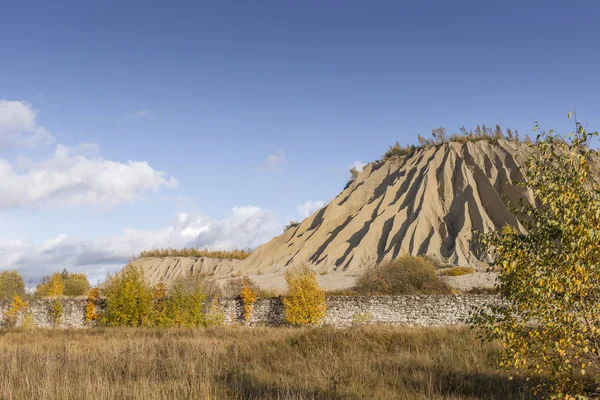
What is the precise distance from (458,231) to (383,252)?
7.42 metres

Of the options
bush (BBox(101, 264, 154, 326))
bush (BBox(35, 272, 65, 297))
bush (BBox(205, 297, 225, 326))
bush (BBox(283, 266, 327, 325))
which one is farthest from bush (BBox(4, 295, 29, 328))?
bush (BBox(283, 266, 327, 325))

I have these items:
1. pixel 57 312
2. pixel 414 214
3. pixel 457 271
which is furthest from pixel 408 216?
pixel 57 312

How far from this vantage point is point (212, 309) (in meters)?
28.9

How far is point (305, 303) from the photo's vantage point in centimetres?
2761

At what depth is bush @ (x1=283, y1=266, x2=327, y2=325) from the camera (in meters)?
27.5

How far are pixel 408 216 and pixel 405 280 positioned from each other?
1768cm

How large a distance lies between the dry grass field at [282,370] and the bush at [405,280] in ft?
60.2

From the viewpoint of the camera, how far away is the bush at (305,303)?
2745 centimetres

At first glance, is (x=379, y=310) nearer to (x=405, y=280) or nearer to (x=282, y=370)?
(x=405, y=280)

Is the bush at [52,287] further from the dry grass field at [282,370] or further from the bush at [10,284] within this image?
the dry grass field at [282,370]

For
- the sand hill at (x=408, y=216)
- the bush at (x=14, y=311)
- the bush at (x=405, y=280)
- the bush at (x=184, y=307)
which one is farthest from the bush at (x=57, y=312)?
the bush at (x=405, y=280)

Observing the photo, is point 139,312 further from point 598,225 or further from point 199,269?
point 199,269

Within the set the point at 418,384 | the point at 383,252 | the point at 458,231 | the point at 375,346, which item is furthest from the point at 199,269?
the point at 418,384

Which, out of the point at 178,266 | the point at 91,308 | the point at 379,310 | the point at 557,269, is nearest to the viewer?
the point at 557,269
